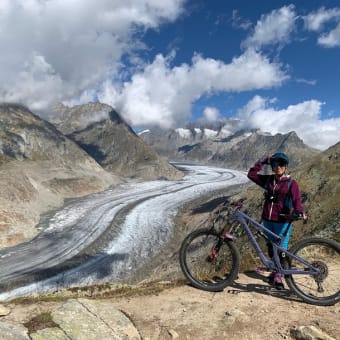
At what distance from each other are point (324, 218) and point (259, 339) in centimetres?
3816

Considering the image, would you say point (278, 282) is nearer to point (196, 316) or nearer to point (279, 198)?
point (279, 198)

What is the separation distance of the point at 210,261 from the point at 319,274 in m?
3.02

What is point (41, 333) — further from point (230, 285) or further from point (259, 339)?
point (230, 285)

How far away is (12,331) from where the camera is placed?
7691 millimetres

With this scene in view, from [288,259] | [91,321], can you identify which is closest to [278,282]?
[288,259]

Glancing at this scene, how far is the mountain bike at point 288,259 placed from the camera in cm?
1000

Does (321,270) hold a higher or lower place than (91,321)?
higher

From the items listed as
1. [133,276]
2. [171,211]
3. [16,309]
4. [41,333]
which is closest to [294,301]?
[41,333]

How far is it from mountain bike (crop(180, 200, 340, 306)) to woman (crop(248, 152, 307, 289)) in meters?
0.27

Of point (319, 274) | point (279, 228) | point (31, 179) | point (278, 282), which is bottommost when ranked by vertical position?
point (278, 282)

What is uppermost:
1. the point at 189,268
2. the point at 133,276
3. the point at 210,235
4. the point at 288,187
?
the point at 288,187

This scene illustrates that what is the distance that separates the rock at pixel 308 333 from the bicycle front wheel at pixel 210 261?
264cm

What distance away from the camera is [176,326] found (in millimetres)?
8867

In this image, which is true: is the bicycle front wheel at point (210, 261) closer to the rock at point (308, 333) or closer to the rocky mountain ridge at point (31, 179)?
the rock at point (308, 333)
